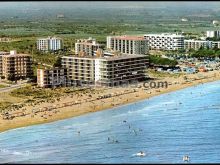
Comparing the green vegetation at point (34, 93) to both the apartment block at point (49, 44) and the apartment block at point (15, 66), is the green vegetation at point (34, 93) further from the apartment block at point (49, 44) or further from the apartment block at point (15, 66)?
the apartment block at point (49, 44)

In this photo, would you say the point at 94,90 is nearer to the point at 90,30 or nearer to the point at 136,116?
the point at 136,116

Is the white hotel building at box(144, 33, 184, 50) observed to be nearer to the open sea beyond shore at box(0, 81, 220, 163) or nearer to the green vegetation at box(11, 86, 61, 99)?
the green vegetation at box(11, 86, 61, 99)

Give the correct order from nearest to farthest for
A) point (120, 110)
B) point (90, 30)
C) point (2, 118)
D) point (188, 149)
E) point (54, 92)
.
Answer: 1. point (188, 149)
2. point (2, 118)
3. point (120, 110)
4. point (54, 92)
5. point (90, 30)

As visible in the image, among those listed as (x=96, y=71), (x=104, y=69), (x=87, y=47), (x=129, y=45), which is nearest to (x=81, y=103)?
(x=104, y=69)

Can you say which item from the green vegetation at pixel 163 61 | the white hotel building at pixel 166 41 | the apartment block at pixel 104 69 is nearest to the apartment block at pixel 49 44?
the white hotel building at pixel 166 41

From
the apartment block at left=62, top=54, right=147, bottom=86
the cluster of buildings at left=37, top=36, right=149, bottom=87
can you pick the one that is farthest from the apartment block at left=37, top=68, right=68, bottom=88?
the apartment block at left=62, top=54, right=147, bottom=86

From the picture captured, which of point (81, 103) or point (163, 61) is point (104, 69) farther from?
point (163, 61)

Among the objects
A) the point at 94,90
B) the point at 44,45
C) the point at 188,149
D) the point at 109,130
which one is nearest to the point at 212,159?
the point at 188,149
